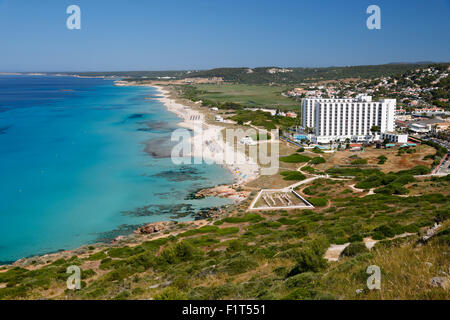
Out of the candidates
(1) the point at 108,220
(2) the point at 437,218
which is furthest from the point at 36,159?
(2) the point at 437,218

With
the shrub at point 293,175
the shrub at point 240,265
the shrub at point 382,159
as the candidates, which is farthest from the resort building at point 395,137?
the shrub at point 240,265

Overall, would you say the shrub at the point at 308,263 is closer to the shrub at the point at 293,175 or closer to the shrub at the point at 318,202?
the shrub at the point at 318,202

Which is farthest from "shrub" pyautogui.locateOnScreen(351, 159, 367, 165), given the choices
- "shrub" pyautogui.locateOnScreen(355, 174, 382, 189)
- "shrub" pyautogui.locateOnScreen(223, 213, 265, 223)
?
"shrub" pyautogui.locateOnScreen(223, 213, 265, 223)

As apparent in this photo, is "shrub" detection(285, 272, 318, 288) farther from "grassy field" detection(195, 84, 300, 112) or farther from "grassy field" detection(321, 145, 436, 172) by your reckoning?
"grassy field" detection(195, 84, 300, 112)

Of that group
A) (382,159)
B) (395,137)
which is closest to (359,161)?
(382,159)

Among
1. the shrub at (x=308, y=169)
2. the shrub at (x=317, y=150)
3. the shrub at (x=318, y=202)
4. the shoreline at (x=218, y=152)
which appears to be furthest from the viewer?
the shrub at (x=317, y=150)

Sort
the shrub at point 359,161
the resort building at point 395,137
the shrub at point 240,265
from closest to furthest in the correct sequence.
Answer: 1. the shrub at point 240,265
2. the shrub at point 359,161
3. the resort building at point 395,137

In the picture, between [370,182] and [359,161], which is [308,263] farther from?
[359,161]

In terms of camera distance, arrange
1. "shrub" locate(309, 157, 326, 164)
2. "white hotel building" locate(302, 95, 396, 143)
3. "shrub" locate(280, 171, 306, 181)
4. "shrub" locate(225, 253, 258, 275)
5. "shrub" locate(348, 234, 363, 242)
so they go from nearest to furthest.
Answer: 1. "shrub" locate(225, 253, 258, 275)
2. "shrub" locate(348, 234, 363, 242)
3. "shrub" locate(280, 171, 306, 181)
4. "shrub" locate(309, 157, 326, 164)
5. "white hotel building" locate(302, 95, 396, 143)
